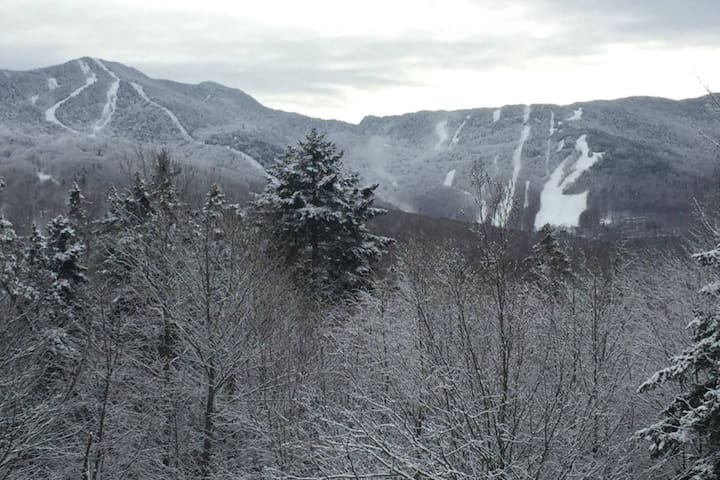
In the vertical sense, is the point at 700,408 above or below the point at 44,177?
above

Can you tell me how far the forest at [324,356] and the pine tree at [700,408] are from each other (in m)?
0.03

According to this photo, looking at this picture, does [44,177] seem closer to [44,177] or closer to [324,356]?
[44,177]

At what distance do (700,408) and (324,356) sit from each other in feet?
35.9

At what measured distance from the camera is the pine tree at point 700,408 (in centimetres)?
735

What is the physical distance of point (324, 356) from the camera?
55.3 ft

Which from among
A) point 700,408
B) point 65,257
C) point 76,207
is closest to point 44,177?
point 76,207

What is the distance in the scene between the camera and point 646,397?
15.8 meters

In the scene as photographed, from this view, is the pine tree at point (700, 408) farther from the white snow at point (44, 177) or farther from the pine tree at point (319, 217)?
the white snow at point (44, 177)

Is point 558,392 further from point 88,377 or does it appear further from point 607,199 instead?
point 607,199

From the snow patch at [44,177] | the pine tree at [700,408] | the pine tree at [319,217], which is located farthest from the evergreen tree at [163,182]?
the snow patch at [44,177]

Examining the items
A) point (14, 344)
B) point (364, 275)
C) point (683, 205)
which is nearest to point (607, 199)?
point (683, 205)

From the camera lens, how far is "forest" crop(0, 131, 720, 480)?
7473 millimetres

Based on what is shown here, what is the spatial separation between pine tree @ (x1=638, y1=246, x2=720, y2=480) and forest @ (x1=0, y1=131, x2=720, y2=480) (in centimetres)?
3

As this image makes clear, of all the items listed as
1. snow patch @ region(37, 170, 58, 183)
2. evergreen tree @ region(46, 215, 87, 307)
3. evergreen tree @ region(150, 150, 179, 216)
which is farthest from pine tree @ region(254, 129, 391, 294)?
snow patch @ region(37, 170, 58, 183)
